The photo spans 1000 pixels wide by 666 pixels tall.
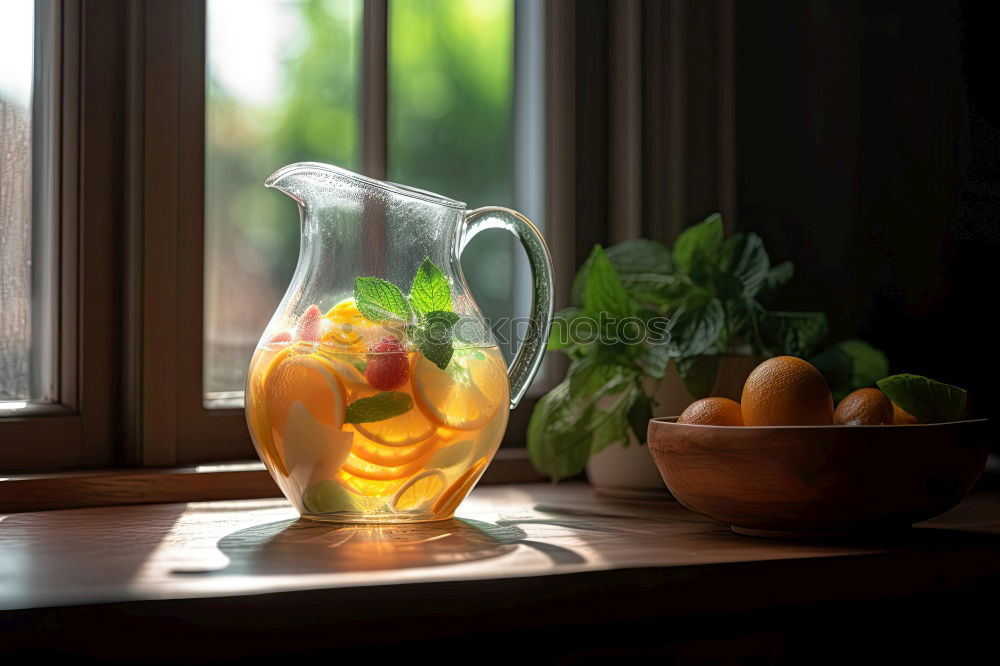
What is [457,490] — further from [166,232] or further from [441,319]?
[166,232]

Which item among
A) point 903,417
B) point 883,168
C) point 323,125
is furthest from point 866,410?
point 323,125

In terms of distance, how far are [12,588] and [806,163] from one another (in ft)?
3.35

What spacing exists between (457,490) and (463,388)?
0.09m

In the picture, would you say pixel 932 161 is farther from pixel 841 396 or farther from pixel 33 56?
pixel 33 56

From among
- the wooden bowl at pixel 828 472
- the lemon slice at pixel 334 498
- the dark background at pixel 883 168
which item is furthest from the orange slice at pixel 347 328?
the dark background at pixel 883 168

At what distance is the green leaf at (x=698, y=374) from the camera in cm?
96

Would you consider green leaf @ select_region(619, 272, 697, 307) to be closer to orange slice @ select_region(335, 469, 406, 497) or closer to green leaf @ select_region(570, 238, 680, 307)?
green leaf @ select_region(570, 238, 680, 307)

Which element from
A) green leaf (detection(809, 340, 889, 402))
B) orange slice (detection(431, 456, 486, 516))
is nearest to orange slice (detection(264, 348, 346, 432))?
orange slice (detection(431, 456, 486, 516))

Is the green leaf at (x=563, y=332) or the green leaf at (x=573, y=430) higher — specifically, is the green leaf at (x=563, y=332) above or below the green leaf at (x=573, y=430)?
above

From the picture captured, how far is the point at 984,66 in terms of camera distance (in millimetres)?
1127

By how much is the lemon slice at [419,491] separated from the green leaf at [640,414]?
25 centimetres

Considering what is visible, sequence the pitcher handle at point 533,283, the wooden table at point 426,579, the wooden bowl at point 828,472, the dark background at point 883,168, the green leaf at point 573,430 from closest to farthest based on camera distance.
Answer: the wooden table at point 426,579 < the wooden bowl at point 828,472 < the pitcher handle at point 533,283 < the green leaf at point 573,430 < the dark background at point 883,168

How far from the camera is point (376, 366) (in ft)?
2.43

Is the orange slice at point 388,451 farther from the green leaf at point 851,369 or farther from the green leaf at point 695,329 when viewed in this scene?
the green leaf at point 851,369
